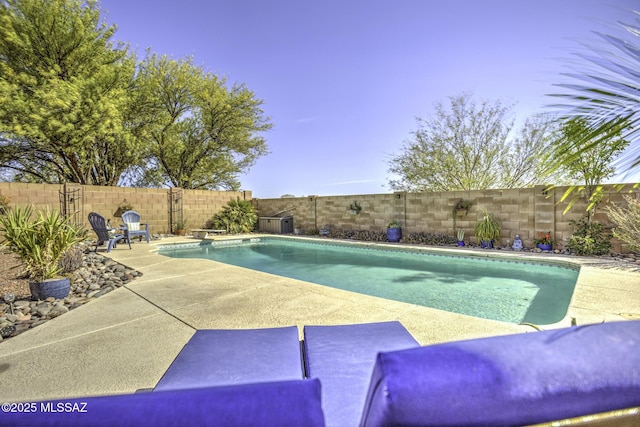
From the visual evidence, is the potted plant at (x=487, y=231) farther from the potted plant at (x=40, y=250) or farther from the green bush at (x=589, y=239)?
the potted plant at (x=40, y=250)

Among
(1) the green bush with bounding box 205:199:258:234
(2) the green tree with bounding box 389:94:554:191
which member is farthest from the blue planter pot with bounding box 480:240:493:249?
(1) the green bush with bounding box 205:199:258:234

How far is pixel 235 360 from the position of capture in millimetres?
1371

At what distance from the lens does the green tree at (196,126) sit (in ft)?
45.4

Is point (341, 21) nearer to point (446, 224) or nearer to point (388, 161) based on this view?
point (446, 224)

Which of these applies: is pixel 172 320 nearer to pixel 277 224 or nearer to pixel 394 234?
pixel 394 234

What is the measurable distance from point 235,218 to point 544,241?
10426 mm

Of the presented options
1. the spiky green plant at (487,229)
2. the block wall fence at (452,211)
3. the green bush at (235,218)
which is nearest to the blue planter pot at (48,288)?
the block wall fence at (452,211)

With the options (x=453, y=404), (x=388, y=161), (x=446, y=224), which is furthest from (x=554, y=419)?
(x=388, y=161)

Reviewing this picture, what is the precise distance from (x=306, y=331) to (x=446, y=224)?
7.84 metres

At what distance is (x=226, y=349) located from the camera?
1488 millimetres

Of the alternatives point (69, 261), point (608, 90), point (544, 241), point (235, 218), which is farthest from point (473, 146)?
point (69, 261)

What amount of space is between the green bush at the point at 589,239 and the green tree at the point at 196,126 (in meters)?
13.8

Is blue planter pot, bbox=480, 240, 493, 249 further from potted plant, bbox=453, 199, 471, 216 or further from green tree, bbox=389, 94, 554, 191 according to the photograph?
green tree, bbox=389, 94, 554, 191

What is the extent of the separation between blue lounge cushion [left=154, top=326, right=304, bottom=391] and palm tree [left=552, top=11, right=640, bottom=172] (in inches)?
50.6
